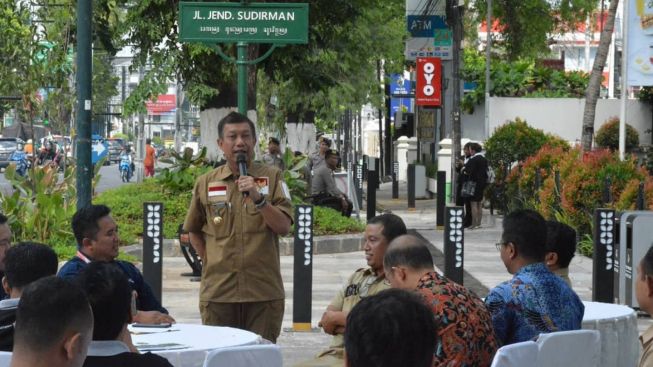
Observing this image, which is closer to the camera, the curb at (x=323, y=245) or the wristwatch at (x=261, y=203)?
the wristwatch at (x=261, y=203)

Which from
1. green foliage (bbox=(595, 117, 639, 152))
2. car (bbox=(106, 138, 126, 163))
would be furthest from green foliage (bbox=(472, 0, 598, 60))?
car (bbox=(106, 138, 126, 163))

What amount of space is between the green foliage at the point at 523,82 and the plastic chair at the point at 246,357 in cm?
3295

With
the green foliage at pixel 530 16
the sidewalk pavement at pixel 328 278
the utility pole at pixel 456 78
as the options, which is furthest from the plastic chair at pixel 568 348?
the green foliage at pixel 530 16

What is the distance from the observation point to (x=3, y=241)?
7.85 meters

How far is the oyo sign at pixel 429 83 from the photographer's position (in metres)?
32.2

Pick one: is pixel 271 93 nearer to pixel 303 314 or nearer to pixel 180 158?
pixel 180 158

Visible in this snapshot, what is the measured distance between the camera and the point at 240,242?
25.5ft

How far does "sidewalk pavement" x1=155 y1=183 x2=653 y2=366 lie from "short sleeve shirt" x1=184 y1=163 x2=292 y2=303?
3351mm

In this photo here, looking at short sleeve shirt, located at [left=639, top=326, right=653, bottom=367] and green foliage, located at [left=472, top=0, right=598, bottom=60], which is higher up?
green foliage, located at [left=472, top=0, right=598, bottom=60]

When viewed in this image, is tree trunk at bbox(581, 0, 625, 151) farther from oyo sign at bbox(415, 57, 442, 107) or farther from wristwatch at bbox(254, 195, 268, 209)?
wristwatch at bbox(254, 195, 268, 209)

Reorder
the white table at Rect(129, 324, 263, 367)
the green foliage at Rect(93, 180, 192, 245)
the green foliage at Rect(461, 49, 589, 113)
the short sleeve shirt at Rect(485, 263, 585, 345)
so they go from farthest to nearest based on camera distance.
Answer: the green foliage at Rect(461, 49, 589, 113) < the green foliage at Rect(93, 180, 192, 245) < the short sleeve shirt at Rect(485, 263, 585, 345) < the white table at Rect(129, 324, 263, 367)

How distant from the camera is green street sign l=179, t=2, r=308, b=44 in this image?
12367 millimetres

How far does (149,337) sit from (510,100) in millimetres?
30441

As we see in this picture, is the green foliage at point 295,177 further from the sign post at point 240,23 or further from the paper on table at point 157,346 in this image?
the paper on table at point 157,346
